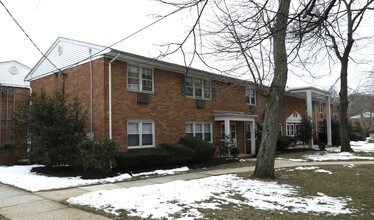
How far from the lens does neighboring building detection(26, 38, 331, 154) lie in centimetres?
1492

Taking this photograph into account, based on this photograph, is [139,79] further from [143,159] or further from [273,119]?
[273,119]

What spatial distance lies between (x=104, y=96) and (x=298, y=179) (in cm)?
833

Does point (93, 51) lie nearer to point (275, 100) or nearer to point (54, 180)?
point (54, 180)

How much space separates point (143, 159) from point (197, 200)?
6678mm

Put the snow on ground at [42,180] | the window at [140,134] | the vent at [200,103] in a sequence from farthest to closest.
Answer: the vent at [200,103] < the window at [140,134] < the snow on ground at [42,180]

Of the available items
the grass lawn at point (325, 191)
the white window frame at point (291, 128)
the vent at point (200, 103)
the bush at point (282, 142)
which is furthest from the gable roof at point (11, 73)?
the grass lawn at point (325, 191)

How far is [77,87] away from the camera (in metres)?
16.5

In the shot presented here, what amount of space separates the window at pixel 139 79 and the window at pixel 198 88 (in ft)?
Result: 8.58

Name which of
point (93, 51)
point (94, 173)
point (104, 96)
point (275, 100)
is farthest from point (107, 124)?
point (275, 100)

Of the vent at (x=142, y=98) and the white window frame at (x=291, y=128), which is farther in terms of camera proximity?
the white window frame at (x=291, y=128)

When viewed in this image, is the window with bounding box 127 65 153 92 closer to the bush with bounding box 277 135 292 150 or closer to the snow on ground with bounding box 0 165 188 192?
the snow on ground with bounding box 0 165 188 192

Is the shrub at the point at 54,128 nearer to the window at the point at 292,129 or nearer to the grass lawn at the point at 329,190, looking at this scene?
the grass lawn at the point at 329,190

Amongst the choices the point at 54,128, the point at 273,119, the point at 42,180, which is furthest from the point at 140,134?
the point at 273,119

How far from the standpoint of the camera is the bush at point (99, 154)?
42.0ft
